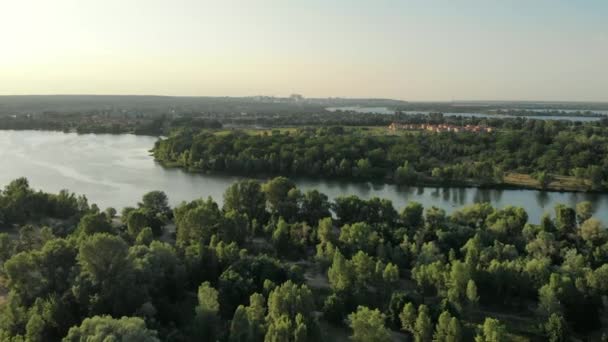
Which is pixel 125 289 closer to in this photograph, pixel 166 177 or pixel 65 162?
pixel 166 177

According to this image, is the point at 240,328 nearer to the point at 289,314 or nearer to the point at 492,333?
the point at 289,314

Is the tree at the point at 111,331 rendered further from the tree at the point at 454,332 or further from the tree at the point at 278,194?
the tree at the point at 278,194

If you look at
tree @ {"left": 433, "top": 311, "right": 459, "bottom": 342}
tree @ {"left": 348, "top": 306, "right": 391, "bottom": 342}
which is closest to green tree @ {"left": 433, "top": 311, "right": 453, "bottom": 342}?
tree @ {"left": 433, "top": 311, "right": 459, "bottom": 342}

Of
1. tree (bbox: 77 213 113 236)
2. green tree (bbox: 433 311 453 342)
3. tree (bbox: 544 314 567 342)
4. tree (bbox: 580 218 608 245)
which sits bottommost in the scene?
tree (bbox: 544 314 567 342)

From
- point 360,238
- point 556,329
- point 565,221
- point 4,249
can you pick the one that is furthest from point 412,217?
point 4,249

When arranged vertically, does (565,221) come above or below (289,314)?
above

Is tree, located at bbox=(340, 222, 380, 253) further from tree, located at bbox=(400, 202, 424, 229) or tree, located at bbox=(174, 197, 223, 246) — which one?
tree, located at bbox=(174, 197, 223, 246)

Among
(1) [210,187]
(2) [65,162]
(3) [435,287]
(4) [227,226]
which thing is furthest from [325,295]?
(2) [65,162]
